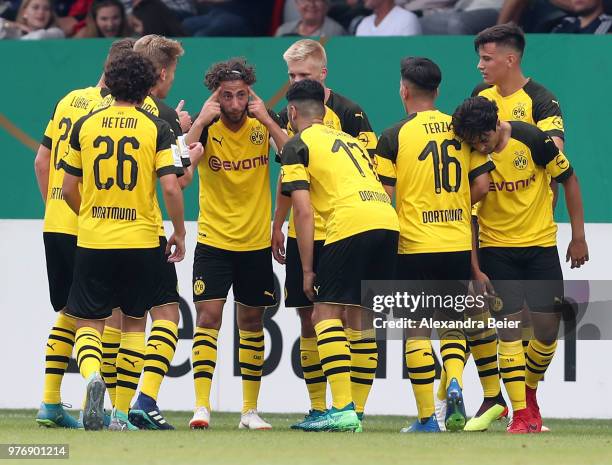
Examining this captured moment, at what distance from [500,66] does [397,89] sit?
6.16ft

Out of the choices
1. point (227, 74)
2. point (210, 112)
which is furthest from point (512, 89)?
point (210, 112)

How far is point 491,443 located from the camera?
7164mm

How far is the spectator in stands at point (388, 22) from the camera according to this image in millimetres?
11023

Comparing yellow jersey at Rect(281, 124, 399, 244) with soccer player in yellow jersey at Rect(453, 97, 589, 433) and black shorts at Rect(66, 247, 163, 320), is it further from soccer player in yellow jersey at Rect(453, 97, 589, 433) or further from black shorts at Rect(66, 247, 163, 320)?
black shorts at Rect(66, 247, 163, 320)

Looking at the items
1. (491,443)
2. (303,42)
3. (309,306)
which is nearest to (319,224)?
(309,306)

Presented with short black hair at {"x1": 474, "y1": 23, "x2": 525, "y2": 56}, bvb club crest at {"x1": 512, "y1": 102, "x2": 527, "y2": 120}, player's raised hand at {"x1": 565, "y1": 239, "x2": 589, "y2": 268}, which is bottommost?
player's raised hand at {"x1": 565, "y1": 239, "x2": 589, "y2": 268}

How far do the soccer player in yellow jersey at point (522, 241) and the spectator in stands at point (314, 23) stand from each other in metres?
3.21

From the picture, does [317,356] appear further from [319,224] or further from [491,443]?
[491,443]

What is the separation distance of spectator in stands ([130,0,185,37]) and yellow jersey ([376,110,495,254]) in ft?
12.6

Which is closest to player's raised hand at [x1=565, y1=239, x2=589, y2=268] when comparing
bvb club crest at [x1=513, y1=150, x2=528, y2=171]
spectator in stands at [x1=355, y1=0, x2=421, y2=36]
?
bvb club crest at [x1=513, y1=150, x2=528, y2=171]

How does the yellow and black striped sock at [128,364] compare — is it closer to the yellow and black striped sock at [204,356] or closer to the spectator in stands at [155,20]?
the yellow and black striped sock at [204,356]

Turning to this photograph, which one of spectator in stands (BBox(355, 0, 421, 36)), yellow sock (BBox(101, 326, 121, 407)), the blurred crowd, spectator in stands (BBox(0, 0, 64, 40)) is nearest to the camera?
yellow sock (BBox(101, 326, 121, 407))

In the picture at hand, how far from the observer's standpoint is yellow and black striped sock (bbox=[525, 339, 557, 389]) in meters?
8.42

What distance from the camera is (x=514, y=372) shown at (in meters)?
8.05
